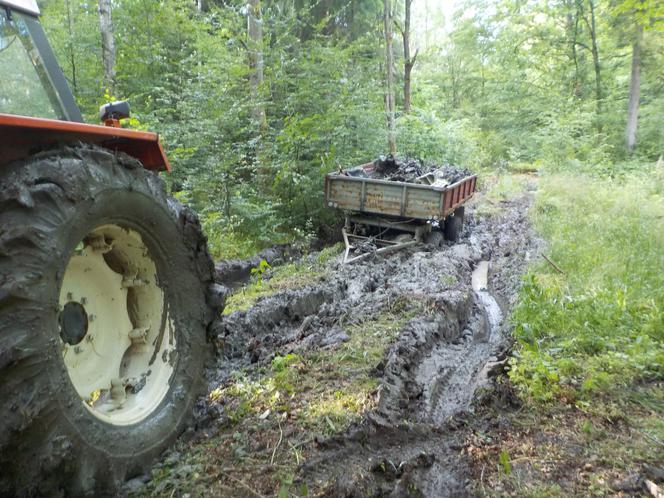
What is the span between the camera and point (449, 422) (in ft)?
10.9

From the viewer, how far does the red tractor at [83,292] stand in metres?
1.86

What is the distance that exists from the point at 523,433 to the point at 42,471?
2739 mm

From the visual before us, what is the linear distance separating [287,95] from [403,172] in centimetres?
341

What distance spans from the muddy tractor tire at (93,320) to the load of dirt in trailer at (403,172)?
6498mm

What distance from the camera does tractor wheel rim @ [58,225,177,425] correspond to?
2453 millimetres

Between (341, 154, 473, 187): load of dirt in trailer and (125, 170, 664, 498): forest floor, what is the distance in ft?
10.5

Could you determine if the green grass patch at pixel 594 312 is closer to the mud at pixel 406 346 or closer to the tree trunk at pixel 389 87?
the mud at pixel 406 346

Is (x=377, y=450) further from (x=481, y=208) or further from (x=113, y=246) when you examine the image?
(x=481, y=208)

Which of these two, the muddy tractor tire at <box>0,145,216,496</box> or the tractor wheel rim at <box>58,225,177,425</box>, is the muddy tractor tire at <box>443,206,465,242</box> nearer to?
the muddy tractor tire at <box>0,145,216,496</box>

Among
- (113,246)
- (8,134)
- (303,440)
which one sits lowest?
(303,440)

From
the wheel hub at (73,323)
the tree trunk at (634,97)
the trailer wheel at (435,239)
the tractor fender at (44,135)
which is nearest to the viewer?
the tractor fender at (44,135)

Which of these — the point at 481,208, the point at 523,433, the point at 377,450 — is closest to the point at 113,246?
the point at 377,450

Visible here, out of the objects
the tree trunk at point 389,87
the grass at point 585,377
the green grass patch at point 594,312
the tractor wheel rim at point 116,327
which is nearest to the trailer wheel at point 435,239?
the green grass patch at point 594,312

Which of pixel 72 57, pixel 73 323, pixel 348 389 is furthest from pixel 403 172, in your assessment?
pixel 73 323
